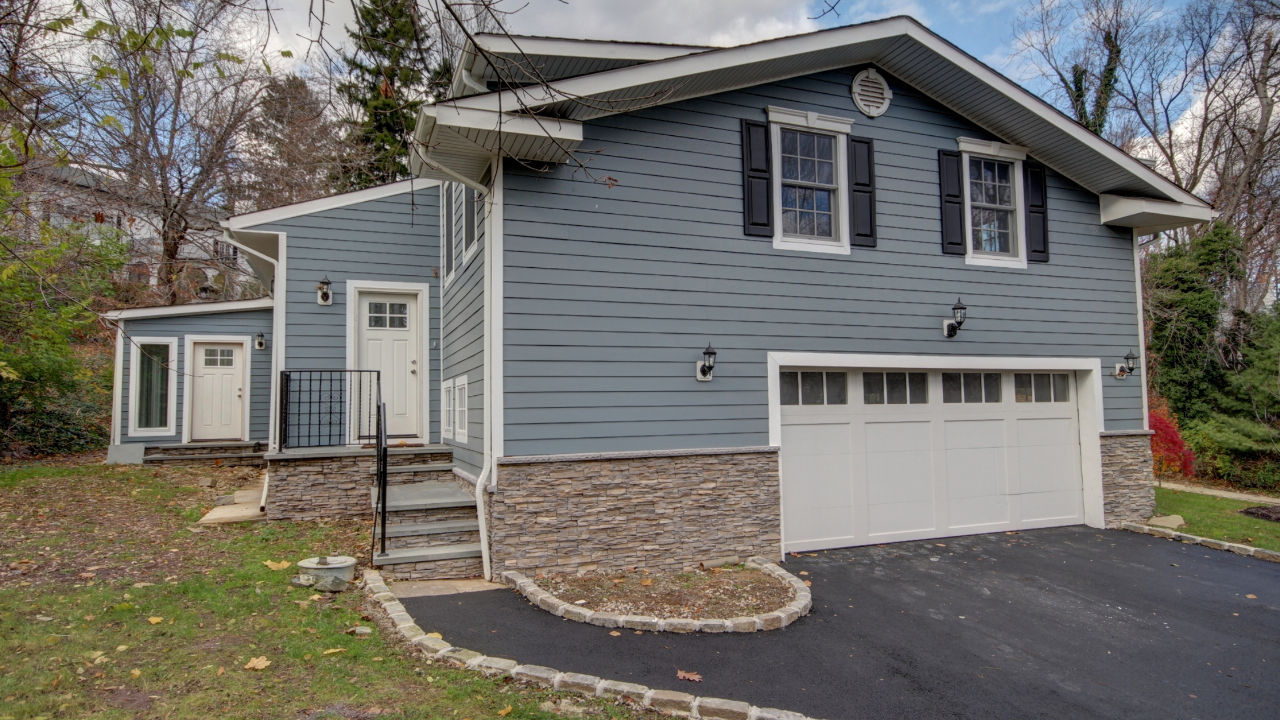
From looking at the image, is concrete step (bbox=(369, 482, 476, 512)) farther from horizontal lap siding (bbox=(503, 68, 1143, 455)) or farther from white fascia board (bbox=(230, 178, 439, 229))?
white fascia board (bbox=(230, 178, 439, 229))

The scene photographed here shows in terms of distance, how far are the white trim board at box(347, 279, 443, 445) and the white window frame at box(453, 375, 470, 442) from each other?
1.08 meters

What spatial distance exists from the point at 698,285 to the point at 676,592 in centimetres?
286

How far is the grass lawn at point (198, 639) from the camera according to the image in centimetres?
364

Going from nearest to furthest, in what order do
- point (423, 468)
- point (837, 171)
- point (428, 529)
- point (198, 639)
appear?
point (198, 639)
point (428, 529)
point (837, 171)
point (423, 468)

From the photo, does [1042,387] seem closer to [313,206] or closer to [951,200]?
[951,200]

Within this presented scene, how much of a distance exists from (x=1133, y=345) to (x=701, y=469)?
6.25m

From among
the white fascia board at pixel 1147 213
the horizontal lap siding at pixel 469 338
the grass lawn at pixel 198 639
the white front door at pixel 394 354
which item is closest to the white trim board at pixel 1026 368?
the white fascia board at pixel 1147 213

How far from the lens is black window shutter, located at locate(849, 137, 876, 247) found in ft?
24.9

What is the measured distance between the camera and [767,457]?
6961 mm

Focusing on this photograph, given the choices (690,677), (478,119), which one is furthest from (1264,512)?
(478,119)

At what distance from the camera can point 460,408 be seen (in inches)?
308

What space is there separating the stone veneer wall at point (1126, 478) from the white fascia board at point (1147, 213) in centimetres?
263

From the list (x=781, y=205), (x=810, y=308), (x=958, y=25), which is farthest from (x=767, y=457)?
(x=958, y=25)

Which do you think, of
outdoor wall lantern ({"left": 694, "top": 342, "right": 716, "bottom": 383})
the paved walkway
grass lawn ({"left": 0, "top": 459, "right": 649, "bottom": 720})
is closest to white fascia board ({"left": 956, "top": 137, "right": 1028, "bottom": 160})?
outdoor wall lantern ({"left": 694, "top": 342, "right": 716, "bottom": 383})
